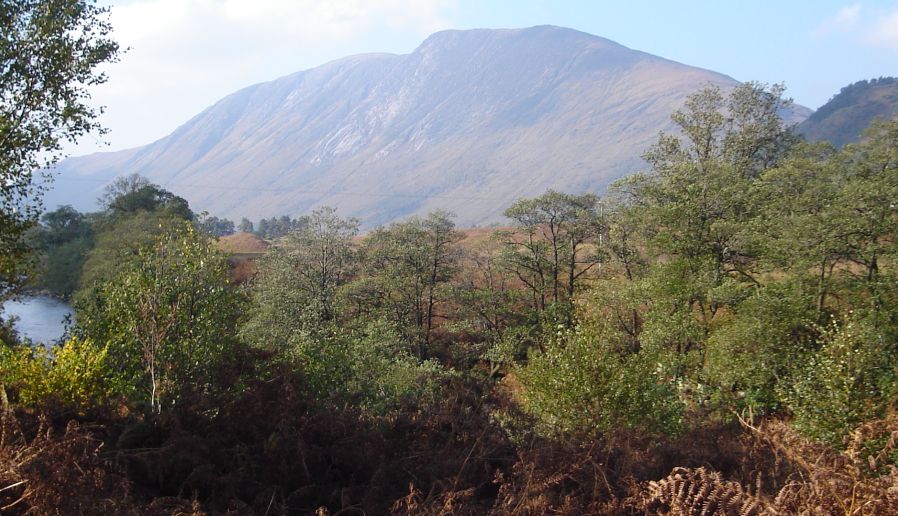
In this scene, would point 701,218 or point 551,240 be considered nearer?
point 701,218

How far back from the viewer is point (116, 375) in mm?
13969

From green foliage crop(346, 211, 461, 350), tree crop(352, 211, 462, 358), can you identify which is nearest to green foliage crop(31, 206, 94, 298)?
green foliage crop(346, 211, 461, 350)

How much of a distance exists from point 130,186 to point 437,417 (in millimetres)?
97476

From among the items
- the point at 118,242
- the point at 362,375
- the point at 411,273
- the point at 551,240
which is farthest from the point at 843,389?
the point at 118,242

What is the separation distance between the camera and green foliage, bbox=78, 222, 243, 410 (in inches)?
518

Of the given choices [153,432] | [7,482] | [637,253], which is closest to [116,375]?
[153,432]

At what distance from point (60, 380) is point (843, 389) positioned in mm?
18461

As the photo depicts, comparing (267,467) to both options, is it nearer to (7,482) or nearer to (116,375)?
(7,482)

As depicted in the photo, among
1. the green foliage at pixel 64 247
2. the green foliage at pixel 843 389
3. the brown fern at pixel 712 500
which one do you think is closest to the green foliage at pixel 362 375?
the brown fern at pixel 712 500

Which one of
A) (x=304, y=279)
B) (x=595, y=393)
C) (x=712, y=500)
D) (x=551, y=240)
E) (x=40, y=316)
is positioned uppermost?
(x=712, y=500)

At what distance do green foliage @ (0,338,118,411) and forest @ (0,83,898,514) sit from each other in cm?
6

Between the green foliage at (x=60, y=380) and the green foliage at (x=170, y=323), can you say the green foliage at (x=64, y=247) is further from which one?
the green foliage at (x=60, y=380)

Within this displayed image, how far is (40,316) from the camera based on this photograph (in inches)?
2574

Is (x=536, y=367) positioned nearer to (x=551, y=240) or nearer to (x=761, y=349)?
(x=761, y=349)
